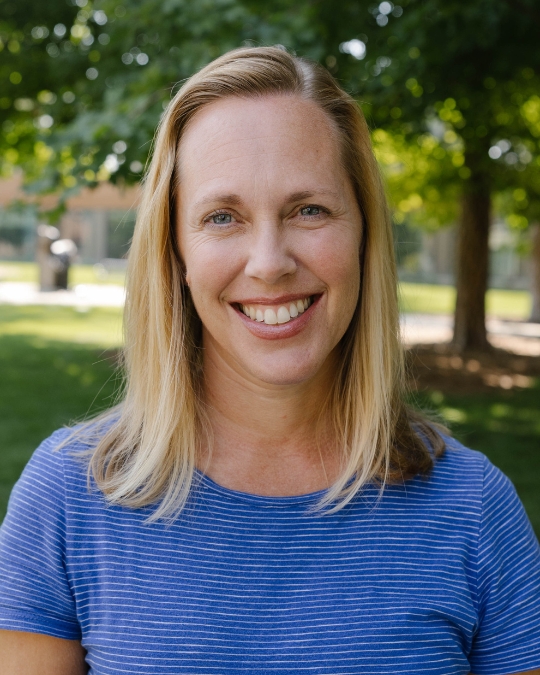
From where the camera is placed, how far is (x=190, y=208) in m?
1.78

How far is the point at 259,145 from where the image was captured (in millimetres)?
1703

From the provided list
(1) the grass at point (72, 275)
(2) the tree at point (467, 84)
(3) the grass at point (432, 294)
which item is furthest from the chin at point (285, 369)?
(1) the grass at point (72, 275)

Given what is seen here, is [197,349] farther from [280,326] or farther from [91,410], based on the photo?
[91,410]

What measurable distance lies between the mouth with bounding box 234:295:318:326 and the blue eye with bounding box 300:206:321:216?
0.56 feet

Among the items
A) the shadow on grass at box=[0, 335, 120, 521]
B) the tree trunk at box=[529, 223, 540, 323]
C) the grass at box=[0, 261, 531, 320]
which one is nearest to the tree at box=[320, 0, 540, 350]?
the shadow on grass at box=[0, 335, 120, 521]

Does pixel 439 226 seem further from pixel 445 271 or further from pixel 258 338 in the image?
pixel 445 271

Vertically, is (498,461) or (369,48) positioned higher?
(369,48)

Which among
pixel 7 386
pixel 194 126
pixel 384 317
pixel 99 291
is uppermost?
pixel 194 126

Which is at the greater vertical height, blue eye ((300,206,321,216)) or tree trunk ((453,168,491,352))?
blue eye ((300,206,321,216))

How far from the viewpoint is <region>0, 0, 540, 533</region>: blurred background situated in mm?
5238

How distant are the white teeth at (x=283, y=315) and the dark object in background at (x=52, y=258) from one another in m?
20.1

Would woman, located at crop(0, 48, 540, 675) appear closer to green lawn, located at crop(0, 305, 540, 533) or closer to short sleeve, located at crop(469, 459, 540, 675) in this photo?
short sleeve, located at crop(469, 459, 540, 675)

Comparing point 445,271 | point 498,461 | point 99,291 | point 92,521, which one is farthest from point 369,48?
point 445,271

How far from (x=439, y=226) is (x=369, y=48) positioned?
10278 mm
